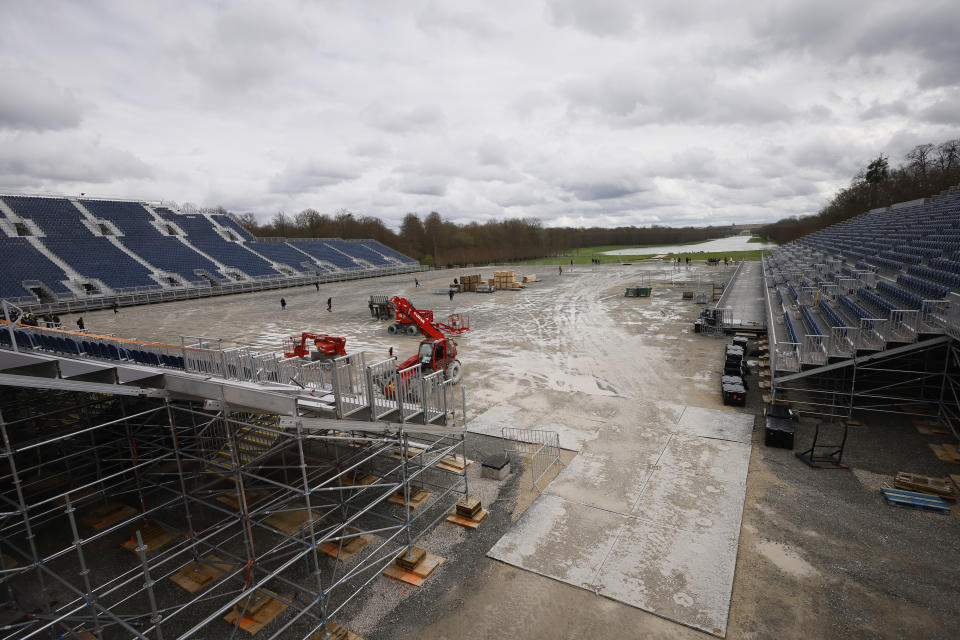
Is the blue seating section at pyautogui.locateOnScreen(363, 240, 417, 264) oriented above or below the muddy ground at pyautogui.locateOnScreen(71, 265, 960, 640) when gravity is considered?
above

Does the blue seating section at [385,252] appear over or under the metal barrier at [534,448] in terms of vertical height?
over

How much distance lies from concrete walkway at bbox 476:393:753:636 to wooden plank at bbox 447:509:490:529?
700 mm

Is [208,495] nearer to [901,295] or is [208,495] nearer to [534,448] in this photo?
[534,448]

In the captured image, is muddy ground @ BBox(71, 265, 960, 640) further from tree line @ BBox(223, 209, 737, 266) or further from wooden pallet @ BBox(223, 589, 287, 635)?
tree line @ BBox(223, 209, 737, 266)

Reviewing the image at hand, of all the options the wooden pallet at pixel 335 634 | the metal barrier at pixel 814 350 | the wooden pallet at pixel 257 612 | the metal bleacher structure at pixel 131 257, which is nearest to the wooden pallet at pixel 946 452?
the metal barrier at pixel 814 350

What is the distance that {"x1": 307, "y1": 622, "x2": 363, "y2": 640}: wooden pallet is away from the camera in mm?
6387

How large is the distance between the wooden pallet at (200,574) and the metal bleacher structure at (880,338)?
14.1 metres

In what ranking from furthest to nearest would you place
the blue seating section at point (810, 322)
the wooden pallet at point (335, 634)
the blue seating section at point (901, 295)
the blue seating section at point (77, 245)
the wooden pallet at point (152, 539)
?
the blue seating section at point (77, 245), the blue seating section at point (810, 322), the blue seating section at point (901, 295), the wooden pallet at point (152, 539), the wooden pallet at point (335, 634)

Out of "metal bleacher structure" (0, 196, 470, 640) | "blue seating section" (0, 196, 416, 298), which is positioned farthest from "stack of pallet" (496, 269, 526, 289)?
"metal bleacher structure" (0, 196, 470, 640)

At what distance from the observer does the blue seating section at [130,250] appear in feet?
130

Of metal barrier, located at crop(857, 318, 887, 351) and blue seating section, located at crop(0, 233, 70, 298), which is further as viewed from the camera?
blue seating section, located at crop(0, 233, 70, 298)

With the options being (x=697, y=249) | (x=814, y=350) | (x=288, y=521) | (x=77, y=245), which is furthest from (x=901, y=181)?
(x=77, y=245)

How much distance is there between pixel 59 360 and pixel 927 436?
19.2 metres

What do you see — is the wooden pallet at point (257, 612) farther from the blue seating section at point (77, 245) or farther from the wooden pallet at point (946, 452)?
the blue seating section at point (77, 245)
